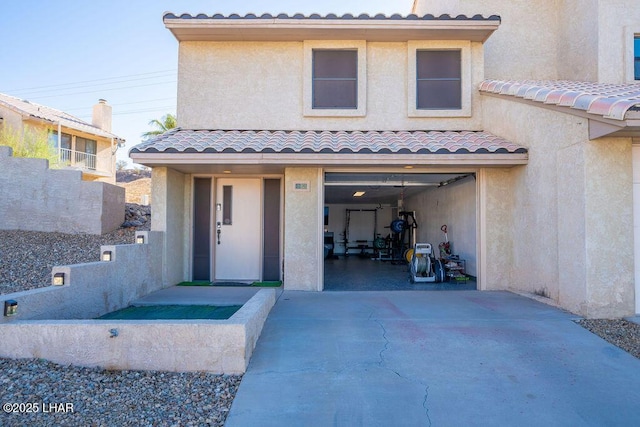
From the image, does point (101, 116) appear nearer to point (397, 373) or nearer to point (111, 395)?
point (111, 395)

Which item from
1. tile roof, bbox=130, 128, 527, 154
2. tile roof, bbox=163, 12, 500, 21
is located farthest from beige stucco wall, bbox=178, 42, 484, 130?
tile roof, bbox=163, 12, 500, 21

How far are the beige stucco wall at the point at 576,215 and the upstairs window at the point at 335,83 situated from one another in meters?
3.67

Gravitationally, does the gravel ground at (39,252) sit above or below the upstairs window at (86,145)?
below

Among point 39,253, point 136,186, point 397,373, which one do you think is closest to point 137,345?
point 397,373

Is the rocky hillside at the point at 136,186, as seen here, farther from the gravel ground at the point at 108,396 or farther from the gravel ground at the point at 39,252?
the gravel ground at the point at 108,396

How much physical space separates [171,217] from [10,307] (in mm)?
4299

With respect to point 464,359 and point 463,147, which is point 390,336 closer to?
point 464,359

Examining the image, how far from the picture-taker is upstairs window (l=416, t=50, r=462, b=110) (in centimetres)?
923

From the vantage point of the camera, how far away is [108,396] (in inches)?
135

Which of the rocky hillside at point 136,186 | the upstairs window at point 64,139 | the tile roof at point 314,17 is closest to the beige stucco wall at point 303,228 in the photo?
the tile roof at point 314,17

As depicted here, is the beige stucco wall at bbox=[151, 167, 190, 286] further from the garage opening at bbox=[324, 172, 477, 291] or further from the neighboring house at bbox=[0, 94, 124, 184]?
the neighboring house at bbox=[0, 94, 124, 184]

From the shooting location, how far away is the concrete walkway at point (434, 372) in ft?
10.8

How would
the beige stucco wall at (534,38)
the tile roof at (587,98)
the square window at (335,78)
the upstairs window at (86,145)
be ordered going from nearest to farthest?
the tile roof at (587,98), the square window at (335,78), the beige stucco wall at (534,38), the upstairs window at (86,145)

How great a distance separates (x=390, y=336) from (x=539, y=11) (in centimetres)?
1026
